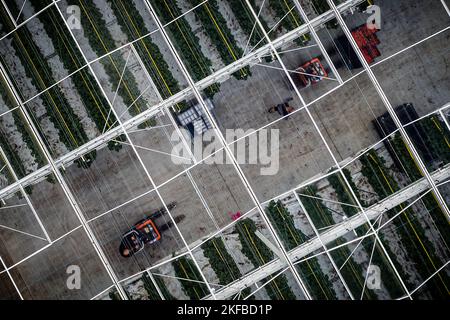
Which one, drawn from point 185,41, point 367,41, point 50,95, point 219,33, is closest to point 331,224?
point 367,41

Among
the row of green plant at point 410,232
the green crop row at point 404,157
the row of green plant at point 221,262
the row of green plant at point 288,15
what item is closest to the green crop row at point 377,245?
the row of green plant at point 410,232

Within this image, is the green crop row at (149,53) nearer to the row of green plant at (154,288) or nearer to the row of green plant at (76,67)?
the row of green plant at (76,67)

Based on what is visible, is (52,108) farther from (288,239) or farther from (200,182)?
(288,239)

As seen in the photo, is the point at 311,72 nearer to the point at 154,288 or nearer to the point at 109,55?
the point at 109,55

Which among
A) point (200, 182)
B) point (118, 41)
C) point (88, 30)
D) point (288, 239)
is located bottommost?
point (288, 239)

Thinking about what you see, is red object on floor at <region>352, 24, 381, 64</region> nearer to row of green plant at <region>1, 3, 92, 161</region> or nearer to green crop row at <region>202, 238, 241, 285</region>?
green crop row at <region>202, 238, 241, 285</region>

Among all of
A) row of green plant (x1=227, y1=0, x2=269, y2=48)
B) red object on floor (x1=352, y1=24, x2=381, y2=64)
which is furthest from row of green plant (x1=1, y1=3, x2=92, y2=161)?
red object on floor (x1=352, y1=24, x2=381, y2=64)

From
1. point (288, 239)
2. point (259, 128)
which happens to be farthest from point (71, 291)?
point (259, 128)
